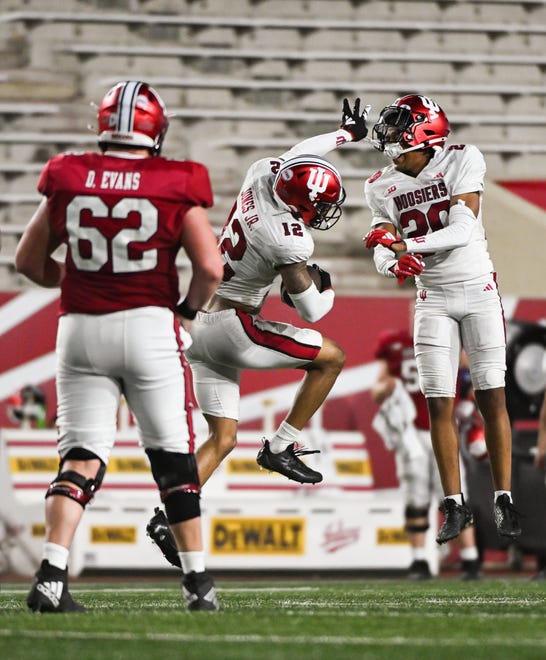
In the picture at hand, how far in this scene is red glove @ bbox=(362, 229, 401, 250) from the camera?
Answer: 224 inches

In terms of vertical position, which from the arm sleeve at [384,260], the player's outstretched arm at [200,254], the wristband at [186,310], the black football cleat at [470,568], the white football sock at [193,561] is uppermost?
the player's outstretched arm at [200,254]

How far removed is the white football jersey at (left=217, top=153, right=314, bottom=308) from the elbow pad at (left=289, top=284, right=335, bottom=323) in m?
0.14

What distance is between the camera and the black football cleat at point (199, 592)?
4.52 meters

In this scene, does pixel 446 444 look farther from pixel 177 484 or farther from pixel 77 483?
pixel 77 483

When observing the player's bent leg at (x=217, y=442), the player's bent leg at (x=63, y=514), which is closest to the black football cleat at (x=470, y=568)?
Answer: the player's bent leg at (x=217, y=442)

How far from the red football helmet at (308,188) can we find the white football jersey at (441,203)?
0.43 meters

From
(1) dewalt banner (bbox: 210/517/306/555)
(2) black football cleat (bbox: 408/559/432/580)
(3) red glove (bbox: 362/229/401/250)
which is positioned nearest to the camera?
Answer: (3) red glove (bbox: 362/229/401/250)

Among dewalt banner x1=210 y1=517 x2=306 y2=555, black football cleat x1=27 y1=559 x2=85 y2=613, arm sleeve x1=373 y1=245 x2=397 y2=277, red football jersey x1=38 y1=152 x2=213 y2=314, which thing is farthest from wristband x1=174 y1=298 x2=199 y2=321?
dewalt banner x1=210 y1=517 x2=306 y2=555

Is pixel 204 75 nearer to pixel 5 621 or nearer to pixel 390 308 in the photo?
pixel 390 308

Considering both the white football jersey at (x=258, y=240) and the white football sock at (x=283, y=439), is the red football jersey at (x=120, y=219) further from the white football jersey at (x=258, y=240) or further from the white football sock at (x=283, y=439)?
the white football sock at (x=283, y=439)

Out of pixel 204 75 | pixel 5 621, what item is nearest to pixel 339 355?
pixel 5 621

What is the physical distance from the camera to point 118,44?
12977 mm

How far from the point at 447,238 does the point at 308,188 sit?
2.00 ft

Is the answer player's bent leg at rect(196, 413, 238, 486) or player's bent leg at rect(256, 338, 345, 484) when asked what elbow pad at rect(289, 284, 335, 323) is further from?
player's bent leg at rect(196, 413, 238, 486)
